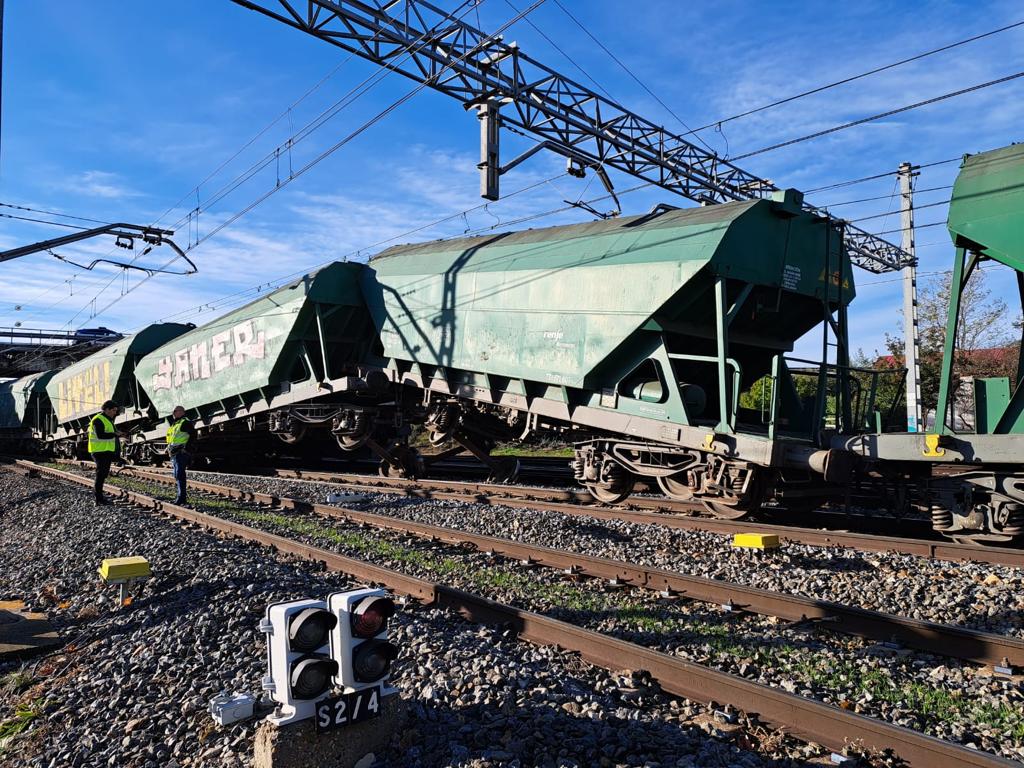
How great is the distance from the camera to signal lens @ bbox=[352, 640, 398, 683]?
115 inches

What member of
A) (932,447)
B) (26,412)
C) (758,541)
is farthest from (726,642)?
(26,412)

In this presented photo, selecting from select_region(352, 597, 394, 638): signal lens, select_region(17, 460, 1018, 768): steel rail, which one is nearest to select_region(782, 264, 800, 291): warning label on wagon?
select_region(17, 460, 1018, 768): steel rail

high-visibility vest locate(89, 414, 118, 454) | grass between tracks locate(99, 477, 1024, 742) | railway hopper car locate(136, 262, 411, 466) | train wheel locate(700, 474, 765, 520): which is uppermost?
railway hopper car locate(136, 262, 411, 466)

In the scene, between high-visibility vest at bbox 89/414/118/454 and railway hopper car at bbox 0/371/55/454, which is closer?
high-visibility vest at bbox 89/414/118/454

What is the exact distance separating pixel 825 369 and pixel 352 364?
852 centimetres

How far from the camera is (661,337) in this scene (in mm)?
8555

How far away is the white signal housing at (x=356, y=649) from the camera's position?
2.92m

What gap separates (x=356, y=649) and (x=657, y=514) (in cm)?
649

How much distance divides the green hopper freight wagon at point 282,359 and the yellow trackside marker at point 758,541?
24.4ft

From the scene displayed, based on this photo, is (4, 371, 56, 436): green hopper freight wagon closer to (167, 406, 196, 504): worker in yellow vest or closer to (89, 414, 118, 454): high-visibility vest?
(89, 414, 118, 454): high-visibility vest

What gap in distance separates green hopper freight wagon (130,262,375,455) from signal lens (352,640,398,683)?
9.66 metres

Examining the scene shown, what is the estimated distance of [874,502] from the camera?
33.5 ft

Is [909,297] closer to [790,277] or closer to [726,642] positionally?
[790,277]

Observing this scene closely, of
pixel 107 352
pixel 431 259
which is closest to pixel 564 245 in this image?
pixel 431 259
